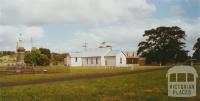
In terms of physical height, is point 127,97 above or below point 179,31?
below

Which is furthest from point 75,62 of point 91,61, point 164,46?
point 164,46

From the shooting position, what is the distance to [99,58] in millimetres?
93188

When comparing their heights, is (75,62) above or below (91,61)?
below

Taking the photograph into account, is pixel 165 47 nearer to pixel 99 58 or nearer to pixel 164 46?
pixel 164 46

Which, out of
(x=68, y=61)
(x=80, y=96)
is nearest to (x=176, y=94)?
(x=80, y=96)

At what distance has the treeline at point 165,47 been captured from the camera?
8844 centimetres

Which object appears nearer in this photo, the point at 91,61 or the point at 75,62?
the point at 91,61

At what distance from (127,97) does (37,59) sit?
67.9 metres

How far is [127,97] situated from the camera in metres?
16.0

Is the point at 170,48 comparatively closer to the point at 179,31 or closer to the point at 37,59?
the point at 179,31

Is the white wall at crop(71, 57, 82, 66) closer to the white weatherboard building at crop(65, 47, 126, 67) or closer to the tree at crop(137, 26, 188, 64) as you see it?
the white weatherboard building at crop(65, 47, 126, 67)

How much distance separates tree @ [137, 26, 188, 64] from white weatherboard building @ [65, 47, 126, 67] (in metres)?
5.97

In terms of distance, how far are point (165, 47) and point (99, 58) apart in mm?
15624

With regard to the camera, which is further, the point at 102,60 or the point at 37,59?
the point at 102,60
